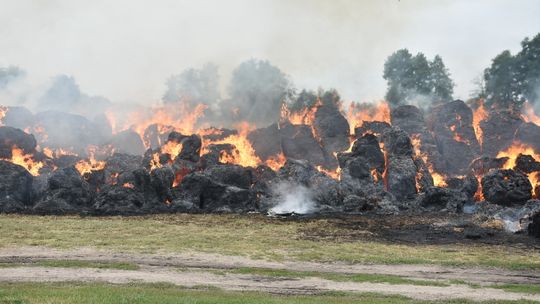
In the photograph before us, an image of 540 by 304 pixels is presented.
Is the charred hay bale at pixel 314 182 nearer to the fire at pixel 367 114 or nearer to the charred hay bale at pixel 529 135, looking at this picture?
the fire at pixel 367 114

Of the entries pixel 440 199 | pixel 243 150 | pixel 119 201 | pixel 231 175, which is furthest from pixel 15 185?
pixel 440 199

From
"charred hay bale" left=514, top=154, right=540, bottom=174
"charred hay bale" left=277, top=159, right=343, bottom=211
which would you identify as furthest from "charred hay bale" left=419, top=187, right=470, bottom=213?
"charred hay bale" left=514, top=154, right=540, bottom=174

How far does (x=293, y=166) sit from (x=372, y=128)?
30.2m

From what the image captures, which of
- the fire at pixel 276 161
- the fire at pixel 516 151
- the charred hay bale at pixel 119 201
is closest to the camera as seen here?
the charred hay bale at pixel 119 201

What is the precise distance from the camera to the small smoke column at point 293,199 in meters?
71.9

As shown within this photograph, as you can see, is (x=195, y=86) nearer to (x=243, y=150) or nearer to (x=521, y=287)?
(x=243, y=150)

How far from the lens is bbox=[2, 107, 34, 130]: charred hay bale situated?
11550 cm

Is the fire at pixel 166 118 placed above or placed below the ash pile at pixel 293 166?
above

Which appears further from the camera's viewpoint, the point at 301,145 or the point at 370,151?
the point at 301,145

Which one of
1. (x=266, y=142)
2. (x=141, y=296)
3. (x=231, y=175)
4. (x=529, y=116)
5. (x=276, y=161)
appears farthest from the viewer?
(x=529, y=116)

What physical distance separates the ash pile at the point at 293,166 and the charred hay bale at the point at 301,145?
20cm

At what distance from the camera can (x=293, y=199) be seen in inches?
2948

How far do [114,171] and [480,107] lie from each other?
80.2 m

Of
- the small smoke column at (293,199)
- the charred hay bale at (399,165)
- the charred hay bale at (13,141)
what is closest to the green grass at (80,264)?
the small smoke column at (293,199)
